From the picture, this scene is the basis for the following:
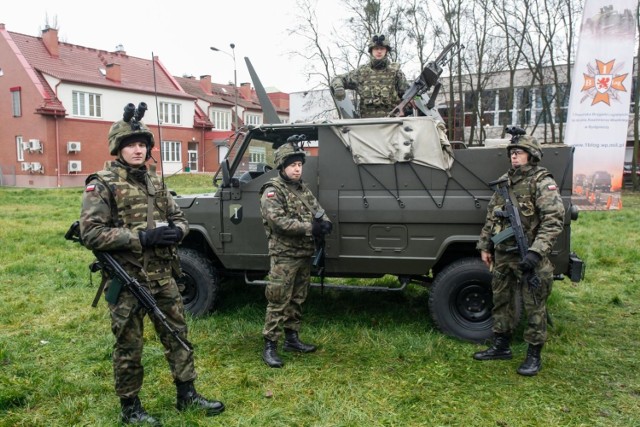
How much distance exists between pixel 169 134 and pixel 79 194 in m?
13.0

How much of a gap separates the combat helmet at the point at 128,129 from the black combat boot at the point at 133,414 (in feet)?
5.16

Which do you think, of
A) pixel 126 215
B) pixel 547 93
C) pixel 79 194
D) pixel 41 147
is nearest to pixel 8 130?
pixel 41 147

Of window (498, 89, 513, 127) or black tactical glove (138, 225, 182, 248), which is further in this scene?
window (498, 89, 513, 127)

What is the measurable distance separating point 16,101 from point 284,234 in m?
28.1

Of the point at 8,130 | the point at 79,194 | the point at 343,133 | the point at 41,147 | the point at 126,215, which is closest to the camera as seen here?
the point at 126,215

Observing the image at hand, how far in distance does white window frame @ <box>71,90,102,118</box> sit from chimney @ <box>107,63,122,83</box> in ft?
4.97

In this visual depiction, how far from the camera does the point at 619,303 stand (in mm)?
5996

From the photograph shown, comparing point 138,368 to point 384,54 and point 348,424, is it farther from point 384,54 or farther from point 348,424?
point 384,54

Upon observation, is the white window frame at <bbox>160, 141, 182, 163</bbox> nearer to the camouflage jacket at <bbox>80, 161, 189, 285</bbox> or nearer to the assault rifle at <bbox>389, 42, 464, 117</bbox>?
the assault rifle at <bbox>389, 42, 464, 117</bbox>

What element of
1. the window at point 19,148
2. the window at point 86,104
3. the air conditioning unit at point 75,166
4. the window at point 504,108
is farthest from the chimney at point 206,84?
the window at point 504,108

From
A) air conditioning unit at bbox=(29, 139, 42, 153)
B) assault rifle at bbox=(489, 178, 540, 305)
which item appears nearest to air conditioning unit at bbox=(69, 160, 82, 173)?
air conditioning unit at bbox=(29, 139, 42, 153)

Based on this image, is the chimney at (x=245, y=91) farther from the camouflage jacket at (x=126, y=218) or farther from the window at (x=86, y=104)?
the camouflage jacket at (x=126, y=218)

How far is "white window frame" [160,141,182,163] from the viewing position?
31.8 m

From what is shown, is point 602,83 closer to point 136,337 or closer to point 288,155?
point 288,155
